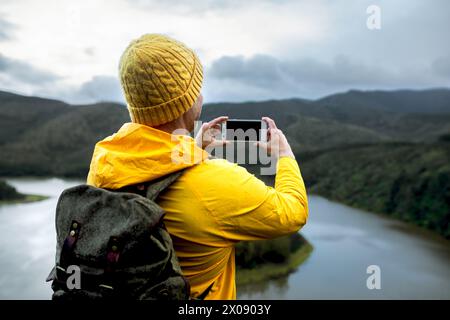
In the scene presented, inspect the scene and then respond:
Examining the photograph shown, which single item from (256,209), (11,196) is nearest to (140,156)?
(256,209)

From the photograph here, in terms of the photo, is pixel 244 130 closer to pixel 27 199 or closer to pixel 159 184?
pixel 159 184

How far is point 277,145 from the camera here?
5.12ft

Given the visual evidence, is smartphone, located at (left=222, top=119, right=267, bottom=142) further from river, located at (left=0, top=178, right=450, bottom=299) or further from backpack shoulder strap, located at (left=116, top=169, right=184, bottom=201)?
river, located at (left=0, top=178, right=450, bottom=299)

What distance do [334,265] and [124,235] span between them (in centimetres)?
3758

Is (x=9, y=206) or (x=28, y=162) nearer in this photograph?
(x=9, y=206)

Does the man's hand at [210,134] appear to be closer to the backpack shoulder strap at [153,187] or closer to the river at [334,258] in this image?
the backpack shoulder strap at [153,187]

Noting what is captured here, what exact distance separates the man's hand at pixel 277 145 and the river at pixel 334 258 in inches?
1045

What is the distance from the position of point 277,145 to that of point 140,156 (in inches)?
19.9

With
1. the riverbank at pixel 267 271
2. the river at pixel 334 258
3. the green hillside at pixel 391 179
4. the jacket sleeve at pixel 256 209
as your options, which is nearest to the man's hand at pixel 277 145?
the jacket sleeve at pixel 256 209

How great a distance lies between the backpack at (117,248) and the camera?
1255mm

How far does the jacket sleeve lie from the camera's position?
133cm

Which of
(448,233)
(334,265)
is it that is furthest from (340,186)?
(334,265)

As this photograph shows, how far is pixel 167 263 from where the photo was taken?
1319mm
